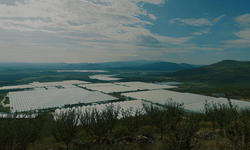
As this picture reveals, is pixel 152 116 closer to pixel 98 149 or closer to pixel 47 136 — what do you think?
pixel 98 149

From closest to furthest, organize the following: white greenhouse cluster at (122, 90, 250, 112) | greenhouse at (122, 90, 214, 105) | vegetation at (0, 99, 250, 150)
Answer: vegetation at (0, 99, 250, 150), white greenhouse cluster at (122, 90, 250, 112), greenhouse at (122, 90, 214, 105)

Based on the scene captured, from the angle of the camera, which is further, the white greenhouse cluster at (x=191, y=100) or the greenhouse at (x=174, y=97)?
the greenhouse at (x=174, y=97)

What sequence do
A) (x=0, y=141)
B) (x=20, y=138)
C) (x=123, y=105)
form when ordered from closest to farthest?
(x=0, y=141) < (x=20, y=138) < (x=123, y=105)

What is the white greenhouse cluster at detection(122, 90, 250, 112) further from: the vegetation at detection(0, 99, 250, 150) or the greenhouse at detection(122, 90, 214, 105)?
the vegetation at detection(0, 99, 250, 150)

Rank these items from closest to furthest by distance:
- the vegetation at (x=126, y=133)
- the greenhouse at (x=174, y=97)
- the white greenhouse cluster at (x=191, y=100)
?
the vegetation at (x=126, y=133) < the white greenhouse cluster at (x=191, y=100) < the greenhouse at (x=174, y=97)

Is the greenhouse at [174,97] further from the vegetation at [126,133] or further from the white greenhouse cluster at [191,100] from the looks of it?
the vegetation at [126,133]

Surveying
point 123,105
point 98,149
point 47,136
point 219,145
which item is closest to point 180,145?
point 219,145

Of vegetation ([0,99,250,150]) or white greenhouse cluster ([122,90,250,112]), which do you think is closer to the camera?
vegetation ([0,99,250,150])

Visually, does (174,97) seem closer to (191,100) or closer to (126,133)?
A: (191,100)

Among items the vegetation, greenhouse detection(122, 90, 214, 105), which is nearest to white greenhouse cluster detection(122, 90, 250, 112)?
greenhouse detection(122, 90, 214, 105)

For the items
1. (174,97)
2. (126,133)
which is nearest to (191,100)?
(174,97)

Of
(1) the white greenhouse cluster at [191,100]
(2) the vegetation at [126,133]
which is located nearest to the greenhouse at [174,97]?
(1) the white greenhouse cluster at [191,100]
